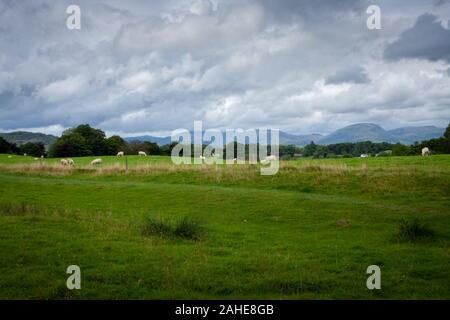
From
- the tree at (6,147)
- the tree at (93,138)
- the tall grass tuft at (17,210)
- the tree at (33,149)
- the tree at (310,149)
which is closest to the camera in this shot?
the tall grass tuft at (17,210)

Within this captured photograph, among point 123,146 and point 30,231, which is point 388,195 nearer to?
point 30,231

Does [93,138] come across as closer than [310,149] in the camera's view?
No

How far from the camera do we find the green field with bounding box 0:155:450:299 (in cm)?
1072

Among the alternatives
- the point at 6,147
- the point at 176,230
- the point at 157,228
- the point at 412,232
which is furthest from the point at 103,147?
the point at 412,232

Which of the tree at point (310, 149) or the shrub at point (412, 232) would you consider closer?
the shrub at point (412, 232)

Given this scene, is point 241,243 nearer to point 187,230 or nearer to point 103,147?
point 187,230

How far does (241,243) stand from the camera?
16.2 meters

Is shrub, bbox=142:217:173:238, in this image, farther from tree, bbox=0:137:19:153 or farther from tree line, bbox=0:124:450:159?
tree, bbox=0:137:19:153

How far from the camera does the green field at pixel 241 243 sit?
10.7m

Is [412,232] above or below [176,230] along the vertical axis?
below

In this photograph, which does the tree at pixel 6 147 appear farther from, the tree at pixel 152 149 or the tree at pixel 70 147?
the tree at pixel 152 149

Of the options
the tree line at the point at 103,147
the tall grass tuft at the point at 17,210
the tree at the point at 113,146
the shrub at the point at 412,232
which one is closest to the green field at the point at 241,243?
the tall grass tuft at the point at 17,210

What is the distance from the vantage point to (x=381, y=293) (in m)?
10.5

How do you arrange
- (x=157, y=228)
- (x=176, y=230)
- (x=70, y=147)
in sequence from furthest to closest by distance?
(x=70, y=147), (x=157, y=228), (x=176, y=230)
